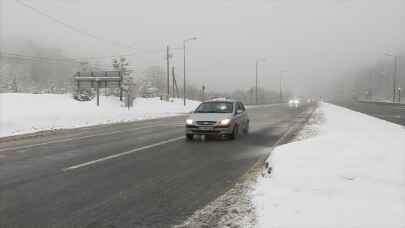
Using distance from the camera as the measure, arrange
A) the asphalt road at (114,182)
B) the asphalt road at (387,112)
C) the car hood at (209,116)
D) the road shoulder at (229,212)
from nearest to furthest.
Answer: the road shoulder at (229,212) → the asphalt road at (114,182) → the car hood at (209,116) → the asphalt road at (387,112)

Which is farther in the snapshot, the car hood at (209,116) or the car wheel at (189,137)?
the car wheel at (189,137)

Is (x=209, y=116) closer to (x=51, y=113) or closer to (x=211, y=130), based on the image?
(x=211, y=130)

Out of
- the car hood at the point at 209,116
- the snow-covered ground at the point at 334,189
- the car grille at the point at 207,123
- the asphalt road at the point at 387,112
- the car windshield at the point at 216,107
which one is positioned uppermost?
the car windshield at the point at 216,107

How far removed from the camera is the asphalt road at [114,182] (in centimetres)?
493

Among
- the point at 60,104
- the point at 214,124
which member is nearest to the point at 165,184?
the point at 214,124

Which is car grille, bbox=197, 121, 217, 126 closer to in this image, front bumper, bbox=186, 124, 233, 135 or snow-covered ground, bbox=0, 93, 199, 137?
front bumper, bbox=186, 124, 233, 135

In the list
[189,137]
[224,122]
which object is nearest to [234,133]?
[224,122]

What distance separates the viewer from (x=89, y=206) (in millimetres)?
5344

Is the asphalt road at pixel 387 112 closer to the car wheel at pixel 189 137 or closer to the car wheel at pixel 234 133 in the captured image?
the car wheel at pixel 234 133

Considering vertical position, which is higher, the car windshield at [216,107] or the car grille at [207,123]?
the car windshield at [216,107]

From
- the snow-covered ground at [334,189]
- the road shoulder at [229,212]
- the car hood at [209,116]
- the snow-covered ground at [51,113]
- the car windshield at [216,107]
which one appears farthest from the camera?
the snow-covered ground at [51,113]

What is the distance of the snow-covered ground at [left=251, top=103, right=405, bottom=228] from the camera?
4.46 meters

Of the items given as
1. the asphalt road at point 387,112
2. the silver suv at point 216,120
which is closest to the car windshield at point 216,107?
the silver suv at point 216,120

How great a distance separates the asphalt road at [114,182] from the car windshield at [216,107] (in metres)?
2.87
